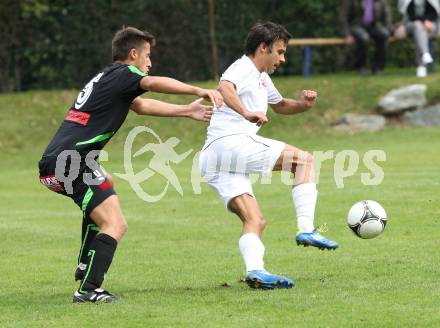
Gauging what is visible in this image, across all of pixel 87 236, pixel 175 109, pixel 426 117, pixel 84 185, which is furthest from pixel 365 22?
pixel 84 185

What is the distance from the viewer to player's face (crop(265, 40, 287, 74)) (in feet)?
28.8

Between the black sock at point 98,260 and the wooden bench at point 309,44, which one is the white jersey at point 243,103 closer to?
the black sock at point 98,260

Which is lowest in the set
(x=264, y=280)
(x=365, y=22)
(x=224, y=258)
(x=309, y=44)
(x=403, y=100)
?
(x=403, y=100)

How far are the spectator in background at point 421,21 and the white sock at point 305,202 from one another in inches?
639

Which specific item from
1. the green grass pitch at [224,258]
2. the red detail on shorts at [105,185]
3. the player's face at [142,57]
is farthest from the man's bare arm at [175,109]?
the green grass pitch at [224,258]

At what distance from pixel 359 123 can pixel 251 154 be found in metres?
15.9

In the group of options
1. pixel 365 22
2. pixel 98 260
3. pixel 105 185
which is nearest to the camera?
pixel 98 260

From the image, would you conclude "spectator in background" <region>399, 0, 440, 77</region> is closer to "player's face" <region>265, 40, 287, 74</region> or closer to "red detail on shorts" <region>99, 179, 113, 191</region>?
"player's face" <region>265, 40, 287, 74</region>

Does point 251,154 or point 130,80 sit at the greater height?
point 130,80

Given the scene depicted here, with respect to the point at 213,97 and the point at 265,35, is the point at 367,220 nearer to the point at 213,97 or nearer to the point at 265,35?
the point at 265,35

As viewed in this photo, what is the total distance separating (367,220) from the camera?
364 inches

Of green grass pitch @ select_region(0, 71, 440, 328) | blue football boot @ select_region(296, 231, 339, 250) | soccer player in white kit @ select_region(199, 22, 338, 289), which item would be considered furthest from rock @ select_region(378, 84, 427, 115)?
blue football boot @ select_region(296, 231, 339, 250)

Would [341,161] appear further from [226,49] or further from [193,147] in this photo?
[226,49]

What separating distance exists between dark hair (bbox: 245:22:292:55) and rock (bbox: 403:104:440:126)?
15.9 m
